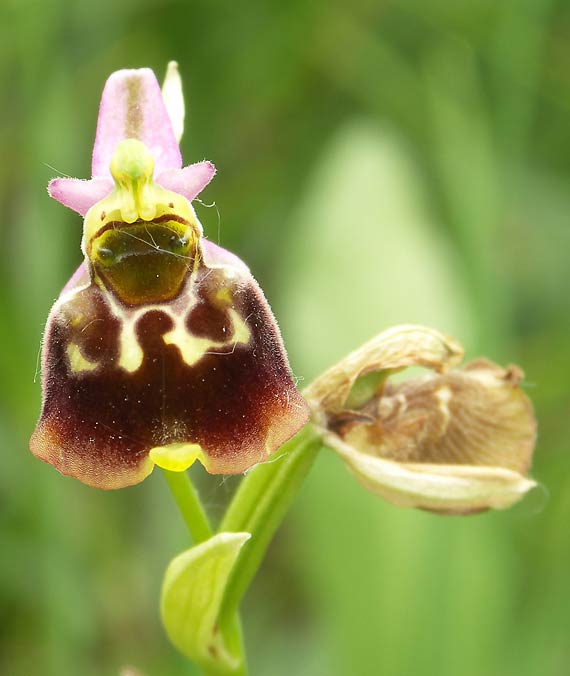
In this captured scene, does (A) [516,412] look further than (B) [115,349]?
Yes

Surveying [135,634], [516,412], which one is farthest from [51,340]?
[135,634]

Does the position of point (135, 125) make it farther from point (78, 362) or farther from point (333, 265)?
point (333, 265)

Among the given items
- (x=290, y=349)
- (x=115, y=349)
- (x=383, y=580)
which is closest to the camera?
(x=115, y=349)

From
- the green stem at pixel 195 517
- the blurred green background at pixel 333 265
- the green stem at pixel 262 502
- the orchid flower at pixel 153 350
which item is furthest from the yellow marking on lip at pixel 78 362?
the blurred green background at pixel 333 265

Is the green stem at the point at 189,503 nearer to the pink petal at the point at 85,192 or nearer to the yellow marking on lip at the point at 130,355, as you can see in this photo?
the yellow marking on lip at the point at 130,355

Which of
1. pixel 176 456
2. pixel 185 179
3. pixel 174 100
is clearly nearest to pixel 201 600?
pixel 176 456

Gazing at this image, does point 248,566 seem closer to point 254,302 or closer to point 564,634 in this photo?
point 254,302
